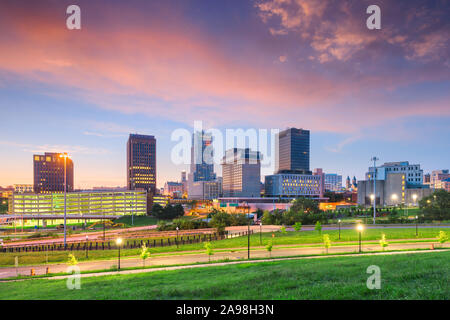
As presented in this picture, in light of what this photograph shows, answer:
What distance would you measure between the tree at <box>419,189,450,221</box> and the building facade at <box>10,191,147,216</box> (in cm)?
12968

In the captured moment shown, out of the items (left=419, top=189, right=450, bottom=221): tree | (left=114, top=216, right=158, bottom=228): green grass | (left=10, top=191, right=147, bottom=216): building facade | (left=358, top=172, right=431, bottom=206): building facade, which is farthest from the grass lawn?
(left=10, top=191, right=147, bottom=216): building facade

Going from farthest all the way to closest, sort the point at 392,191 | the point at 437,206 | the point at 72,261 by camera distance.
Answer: the point at 392,191 < the point at 437,206 < the point at 72,261

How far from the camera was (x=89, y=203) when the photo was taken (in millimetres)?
154500

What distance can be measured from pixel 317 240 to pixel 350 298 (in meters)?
32.9

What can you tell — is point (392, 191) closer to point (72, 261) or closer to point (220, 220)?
point (220, 220)

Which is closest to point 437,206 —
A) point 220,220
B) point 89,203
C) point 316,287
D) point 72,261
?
point 220,220

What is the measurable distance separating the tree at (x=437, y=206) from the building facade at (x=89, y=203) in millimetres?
129683

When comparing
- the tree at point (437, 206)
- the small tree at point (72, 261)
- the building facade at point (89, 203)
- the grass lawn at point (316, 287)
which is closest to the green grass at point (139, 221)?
the building facade at point (89, 203)

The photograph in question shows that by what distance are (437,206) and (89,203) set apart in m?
160

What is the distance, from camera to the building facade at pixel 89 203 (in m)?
151
